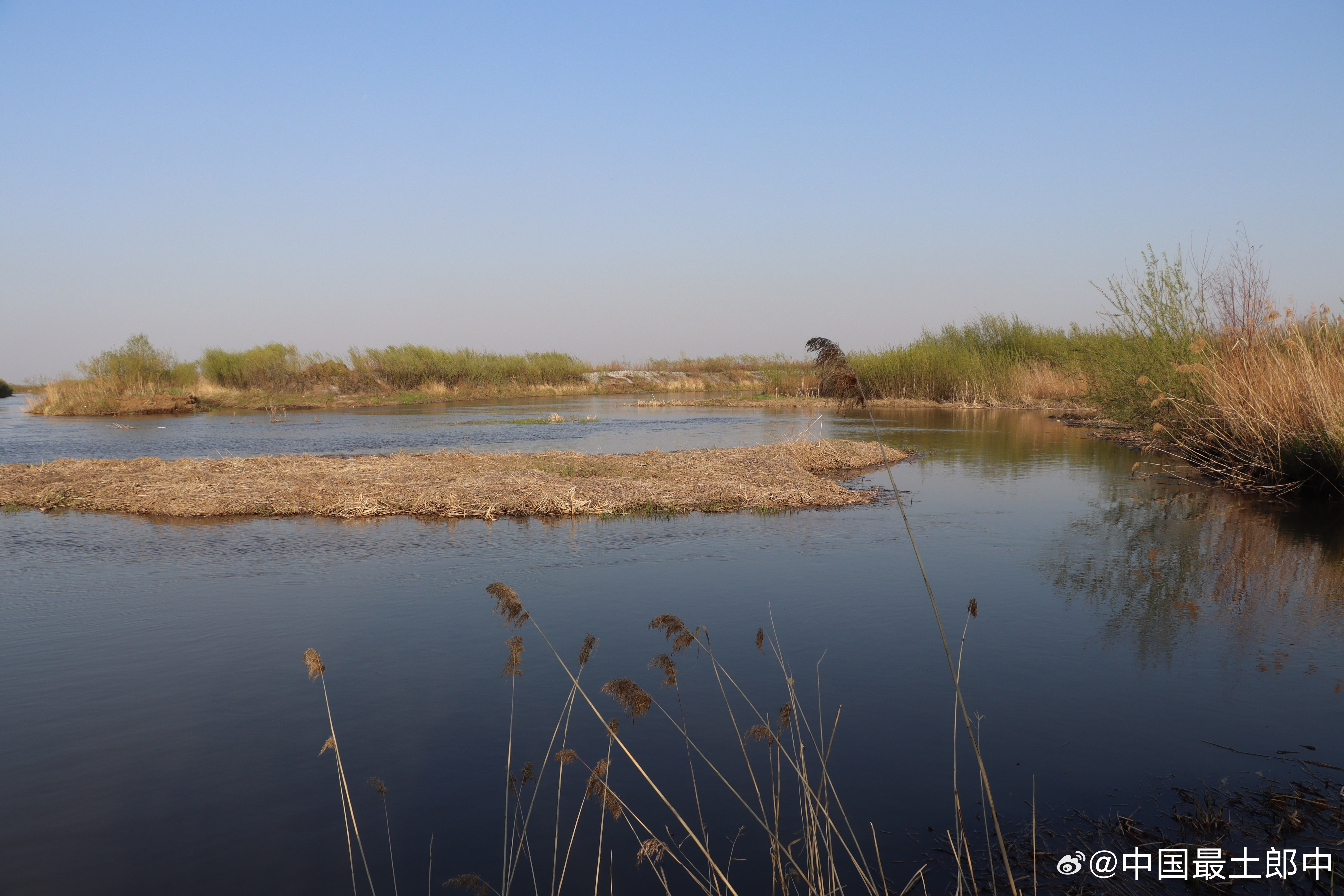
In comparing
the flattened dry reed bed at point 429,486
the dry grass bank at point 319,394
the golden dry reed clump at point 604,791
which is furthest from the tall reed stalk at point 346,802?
the dry grass bank at point 319,394

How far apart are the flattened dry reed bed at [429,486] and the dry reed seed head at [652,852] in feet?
24.8

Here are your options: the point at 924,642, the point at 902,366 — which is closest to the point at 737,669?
the point at 924,642

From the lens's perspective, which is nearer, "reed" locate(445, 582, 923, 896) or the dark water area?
"reed" locate(445, 582, 923, 896)

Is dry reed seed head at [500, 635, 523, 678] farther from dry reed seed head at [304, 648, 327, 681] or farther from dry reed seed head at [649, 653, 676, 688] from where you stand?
dry reed seed head at [304, 648, 327, 681]

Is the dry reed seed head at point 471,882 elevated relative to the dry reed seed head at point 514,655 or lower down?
lower down

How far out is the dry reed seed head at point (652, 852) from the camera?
2.53m

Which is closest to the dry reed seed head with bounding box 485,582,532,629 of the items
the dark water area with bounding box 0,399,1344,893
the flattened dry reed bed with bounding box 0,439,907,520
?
the dark water area with bounding box 0,399,1344,893

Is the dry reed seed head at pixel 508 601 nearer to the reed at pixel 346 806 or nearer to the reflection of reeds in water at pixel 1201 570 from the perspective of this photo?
the reed at pixel 346 806

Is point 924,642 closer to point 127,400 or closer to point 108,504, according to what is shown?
point 108,504

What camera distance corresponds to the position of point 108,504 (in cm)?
1183

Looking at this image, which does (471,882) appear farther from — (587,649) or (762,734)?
(762,734)

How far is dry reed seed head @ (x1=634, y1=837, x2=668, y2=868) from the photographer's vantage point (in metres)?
2.53

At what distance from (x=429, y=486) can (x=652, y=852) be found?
9.36 metres

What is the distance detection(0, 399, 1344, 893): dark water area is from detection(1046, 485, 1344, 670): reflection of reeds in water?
5 centimetres
